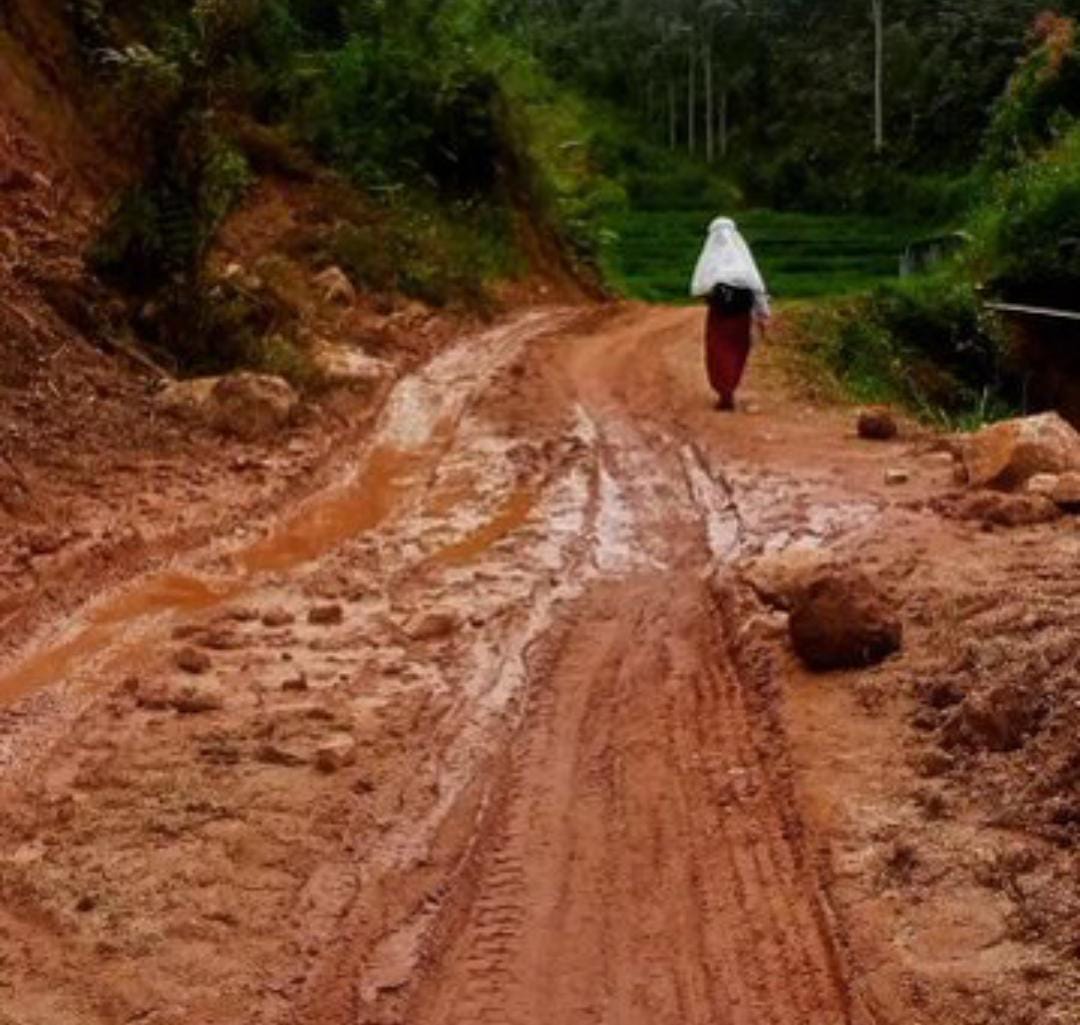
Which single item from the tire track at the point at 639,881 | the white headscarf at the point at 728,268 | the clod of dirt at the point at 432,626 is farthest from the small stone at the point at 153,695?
the white headscarf at the point at 728,268

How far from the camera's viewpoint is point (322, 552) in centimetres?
885

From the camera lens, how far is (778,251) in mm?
40312

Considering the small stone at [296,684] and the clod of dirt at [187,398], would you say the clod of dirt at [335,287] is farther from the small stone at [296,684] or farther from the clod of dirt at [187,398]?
the small stone at [296,684]

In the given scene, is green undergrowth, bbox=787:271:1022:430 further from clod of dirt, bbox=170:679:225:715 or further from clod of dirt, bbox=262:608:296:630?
clod of dirt, bbox=170:679:225:715

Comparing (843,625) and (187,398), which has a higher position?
(187,398)

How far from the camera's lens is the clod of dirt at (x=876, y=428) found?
444 inches

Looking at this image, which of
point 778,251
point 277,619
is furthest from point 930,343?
point 778,251

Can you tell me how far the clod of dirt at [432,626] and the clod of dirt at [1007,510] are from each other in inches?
103

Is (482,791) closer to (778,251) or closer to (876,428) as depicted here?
(876,428)

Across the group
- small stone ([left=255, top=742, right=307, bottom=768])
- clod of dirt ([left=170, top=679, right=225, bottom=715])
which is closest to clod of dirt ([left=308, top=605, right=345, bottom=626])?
clod of dirt ([left=170, top=679, right=225, bottom=715])

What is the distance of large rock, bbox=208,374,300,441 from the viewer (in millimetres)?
10664

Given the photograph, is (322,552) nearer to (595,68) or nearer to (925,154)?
(925,154)

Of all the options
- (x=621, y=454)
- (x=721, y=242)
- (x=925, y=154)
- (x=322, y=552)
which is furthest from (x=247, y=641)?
(x=925, y=154)

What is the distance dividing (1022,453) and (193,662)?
443 cm
